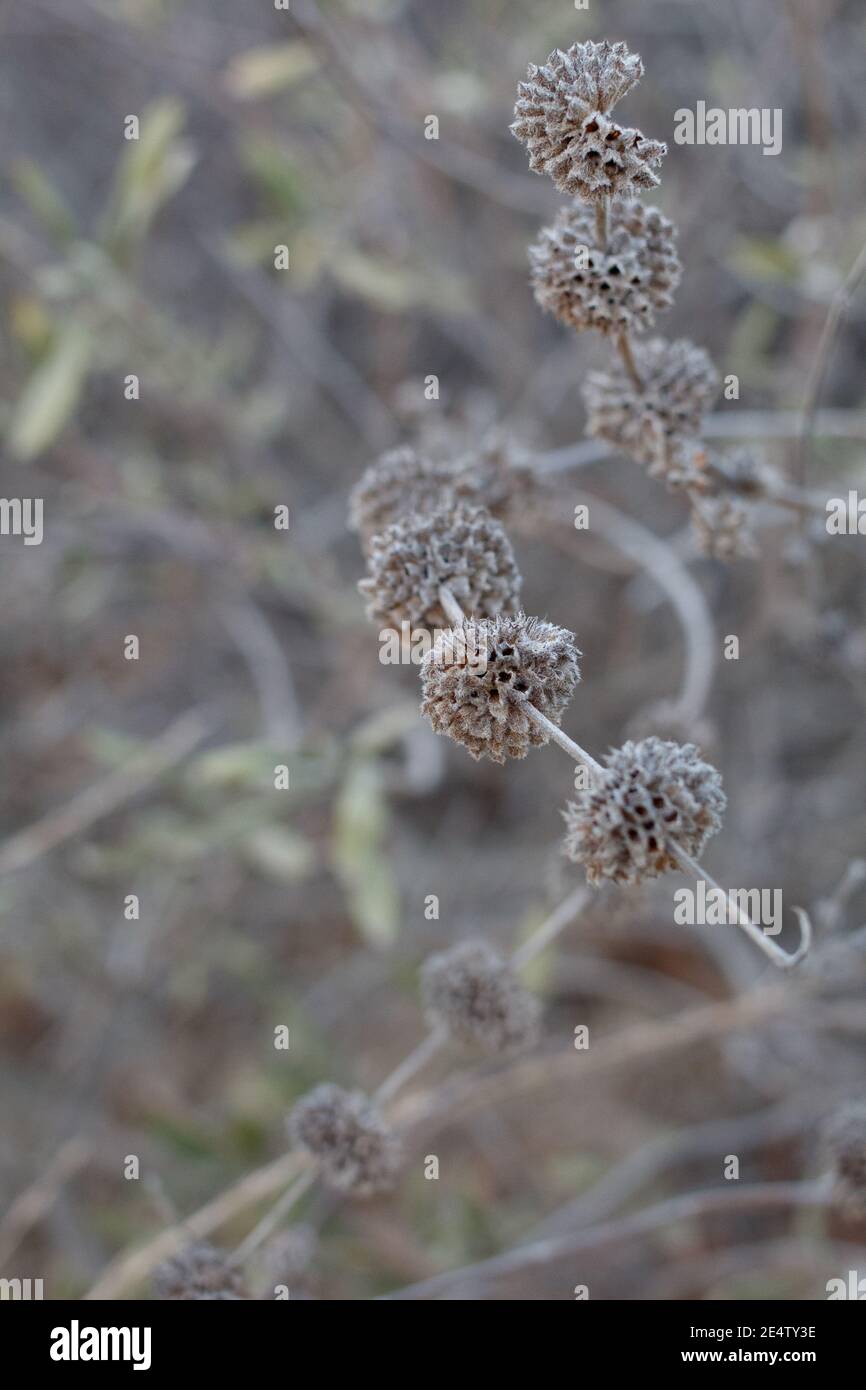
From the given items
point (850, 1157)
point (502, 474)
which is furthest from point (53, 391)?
point (850, 1157)

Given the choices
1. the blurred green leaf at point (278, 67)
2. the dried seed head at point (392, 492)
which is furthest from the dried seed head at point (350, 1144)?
the blurred green leaf at point (278, 67)

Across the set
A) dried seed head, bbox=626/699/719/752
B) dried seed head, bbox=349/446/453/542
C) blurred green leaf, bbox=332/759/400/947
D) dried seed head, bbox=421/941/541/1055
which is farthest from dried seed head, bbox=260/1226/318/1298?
dried seed head, bbox=349/446/453/542

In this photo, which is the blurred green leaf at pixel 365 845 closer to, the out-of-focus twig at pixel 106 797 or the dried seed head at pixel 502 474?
the out-of-focus twig at pixel 106 797

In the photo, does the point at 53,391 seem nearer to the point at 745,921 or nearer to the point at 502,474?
the point at 502,474

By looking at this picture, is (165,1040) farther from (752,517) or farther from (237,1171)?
(752,517)

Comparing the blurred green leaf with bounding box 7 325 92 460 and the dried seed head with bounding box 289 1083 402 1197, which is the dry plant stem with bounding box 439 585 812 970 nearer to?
the dried seed head with bounding box 289 1083 402 1197
